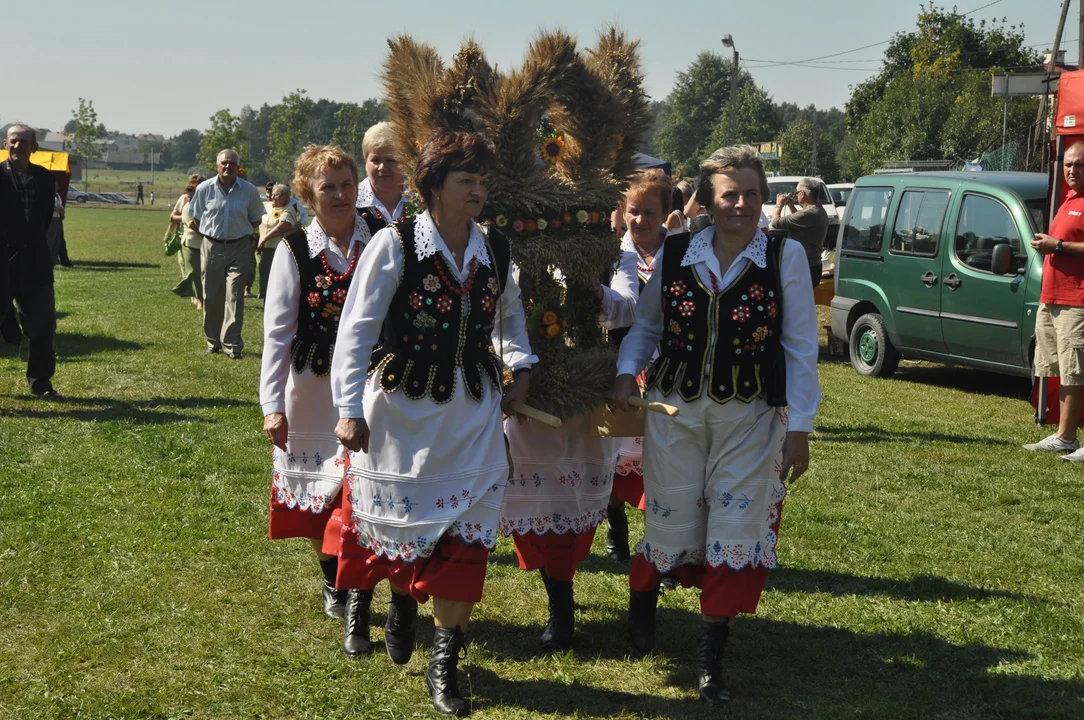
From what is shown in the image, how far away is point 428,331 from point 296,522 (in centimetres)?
135

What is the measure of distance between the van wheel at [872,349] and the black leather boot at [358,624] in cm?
846

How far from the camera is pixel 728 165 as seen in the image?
4309 millimetres

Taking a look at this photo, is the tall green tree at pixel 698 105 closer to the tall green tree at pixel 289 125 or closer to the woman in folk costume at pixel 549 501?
the tall green tree at pixel 289 125

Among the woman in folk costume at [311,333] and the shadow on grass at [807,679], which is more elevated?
the woman in folk costume at [311,333]

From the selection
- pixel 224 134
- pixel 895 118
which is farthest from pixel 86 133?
pixel 895 118

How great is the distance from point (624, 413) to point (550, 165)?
1.05 meters

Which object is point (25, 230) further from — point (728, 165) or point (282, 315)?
point (728, 165)

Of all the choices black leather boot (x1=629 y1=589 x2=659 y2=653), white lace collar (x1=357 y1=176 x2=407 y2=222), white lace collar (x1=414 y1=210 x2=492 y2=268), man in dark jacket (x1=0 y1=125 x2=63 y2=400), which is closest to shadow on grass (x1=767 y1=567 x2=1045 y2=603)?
black leather boot (x1=629 y1=589 x2=659 y2=653)

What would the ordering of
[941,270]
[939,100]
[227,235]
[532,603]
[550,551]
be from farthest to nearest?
[939,100], [227,235], [941,270], [532,603], [550,551]

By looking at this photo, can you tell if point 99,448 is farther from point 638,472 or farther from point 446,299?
point 446,299

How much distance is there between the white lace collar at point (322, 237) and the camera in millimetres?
4785

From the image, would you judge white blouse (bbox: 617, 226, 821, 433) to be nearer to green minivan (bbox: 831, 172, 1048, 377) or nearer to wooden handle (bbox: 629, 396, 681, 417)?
wooden handle (bbox: 629, 396, 681, 417)

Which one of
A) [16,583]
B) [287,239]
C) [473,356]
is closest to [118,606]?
[16,583]

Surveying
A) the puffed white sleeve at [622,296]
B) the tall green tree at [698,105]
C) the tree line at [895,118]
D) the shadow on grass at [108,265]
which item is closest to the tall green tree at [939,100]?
the tree line at [895,118]
